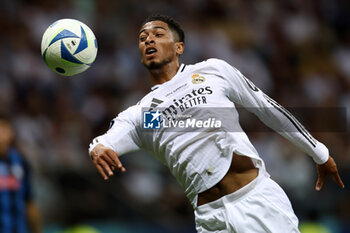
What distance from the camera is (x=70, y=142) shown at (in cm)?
1056

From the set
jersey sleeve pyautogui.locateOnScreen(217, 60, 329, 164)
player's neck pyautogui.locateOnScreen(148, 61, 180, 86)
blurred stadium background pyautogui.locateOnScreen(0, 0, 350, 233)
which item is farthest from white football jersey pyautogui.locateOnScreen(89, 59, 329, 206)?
blurred stadium background pyautogui.locateOnScreen(0, 0, 350, 233)

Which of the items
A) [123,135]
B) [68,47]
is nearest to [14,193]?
[68,47]

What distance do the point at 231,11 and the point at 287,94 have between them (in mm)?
2553

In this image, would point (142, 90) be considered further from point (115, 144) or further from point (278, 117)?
point (115, 144)

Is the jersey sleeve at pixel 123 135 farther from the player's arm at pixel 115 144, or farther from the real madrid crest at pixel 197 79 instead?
the real madrid crest at pixel 197 79

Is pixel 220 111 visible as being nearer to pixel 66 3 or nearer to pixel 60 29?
pixel 60 29

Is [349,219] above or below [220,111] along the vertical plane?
below

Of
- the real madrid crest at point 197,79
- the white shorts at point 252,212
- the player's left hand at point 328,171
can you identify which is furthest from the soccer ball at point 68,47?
the player's left hand at point 328,171

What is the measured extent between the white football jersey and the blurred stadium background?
3.18 m

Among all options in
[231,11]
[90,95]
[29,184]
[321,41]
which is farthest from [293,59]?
[29,184]

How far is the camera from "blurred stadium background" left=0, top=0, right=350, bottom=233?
937 cm

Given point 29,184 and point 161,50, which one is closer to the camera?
point 161,50

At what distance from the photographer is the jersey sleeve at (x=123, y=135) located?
4.81m

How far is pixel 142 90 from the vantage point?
1134 centimetres
